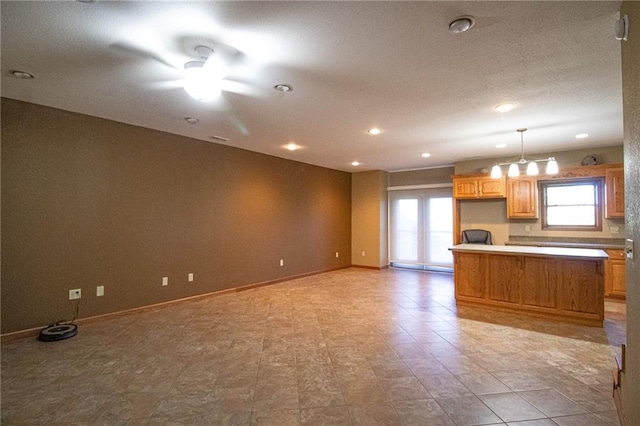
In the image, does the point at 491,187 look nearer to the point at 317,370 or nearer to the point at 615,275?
the point at 615,275

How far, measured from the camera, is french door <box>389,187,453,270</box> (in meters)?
7.58

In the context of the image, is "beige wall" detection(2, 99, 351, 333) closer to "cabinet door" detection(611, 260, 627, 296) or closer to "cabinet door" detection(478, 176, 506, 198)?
"cabinet door" detection(478, 176, 506, 198)

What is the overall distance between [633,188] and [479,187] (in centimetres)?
493

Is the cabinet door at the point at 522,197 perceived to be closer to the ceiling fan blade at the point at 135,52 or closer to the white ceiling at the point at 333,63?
the white ceiling at the point at 333,63

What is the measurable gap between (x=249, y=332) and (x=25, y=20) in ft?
10.7

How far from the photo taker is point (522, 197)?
19.4 feet

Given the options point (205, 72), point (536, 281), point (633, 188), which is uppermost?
point (205, 72)

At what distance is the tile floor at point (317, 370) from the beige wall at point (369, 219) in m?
3.79

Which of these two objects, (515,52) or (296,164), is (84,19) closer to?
(515,52)

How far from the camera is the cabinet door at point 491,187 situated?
6096 mm

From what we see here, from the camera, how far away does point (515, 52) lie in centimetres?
238

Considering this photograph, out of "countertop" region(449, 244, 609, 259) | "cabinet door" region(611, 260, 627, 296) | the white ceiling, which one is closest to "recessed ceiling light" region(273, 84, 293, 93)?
the white ceiling

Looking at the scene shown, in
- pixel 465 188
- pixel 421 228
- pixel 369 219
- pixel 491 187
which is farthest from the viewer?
pixel 369 219

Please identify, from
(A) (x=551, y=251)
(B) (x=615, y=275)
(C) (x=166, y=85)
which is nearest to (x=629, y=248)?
(A) (x=551, y=251)
